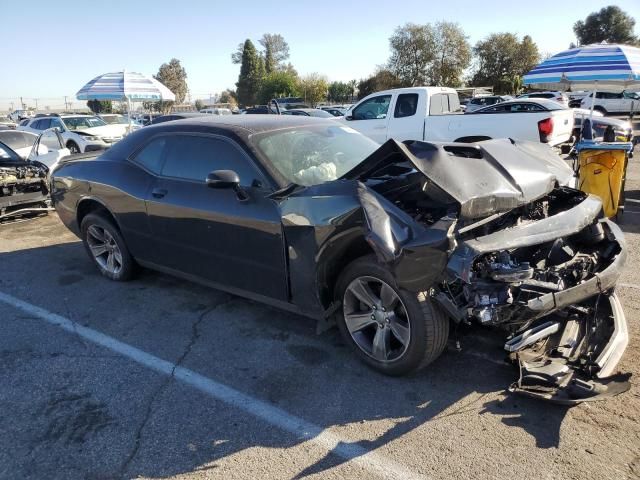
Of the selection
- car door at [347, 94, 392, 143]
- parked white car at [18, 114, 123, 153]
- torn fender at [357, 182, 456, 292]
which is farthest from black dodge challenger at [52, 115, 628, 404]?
parked white car at [18, 114, 123, 153]

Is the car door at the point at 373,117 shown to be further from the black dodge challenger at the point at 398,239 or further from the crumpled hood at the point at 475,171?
the crumpled hood at the point at 475,171

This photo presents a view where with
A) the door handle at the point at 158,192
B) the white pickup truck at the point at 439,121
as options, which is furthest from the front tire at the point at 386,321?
the white pickup truck at the point at 439,121

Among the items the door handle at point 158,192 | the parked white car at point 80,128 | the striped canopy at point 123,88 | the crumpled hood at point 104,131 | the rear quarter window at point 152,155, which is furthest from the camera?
the crumpled hood at point 104,131

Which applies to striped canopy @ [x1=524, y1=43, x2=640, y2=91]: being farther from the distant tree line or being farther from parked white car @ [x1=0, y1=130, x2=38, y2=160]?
the distant tree line

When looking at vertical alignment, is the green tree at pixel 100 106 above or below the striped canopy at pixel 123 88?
above

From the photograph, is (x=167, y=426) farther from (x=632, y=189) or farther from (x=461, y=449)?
(x=632, y=189)

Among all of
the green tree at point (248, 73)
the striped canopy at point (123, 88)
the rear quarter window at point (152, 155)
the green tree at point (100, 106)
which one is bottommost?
the rear quarter window at point (152, 155)

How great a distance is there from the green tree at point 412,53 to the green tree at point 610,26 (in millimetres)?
21999

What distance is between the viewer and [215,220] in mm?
3789

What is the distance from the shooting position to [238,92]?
235 ft

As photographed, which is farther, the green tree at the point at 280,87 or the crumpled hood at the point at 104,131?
the green tree at the point at 280,87

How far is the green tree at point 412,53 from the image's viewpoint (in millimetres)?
42938

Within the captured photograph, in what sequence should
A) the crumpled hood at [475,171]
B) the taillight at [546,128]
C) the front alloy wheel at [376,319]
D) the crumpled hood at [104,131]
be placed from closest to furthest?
the crumpled hood at [475,171] → the front alloy wheel at [376,319] → the taillight at [546,128] → the crumpled hood at [104,131]

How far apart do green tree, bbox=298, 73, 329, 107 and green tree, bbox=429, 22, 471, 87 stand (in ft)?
44.3
